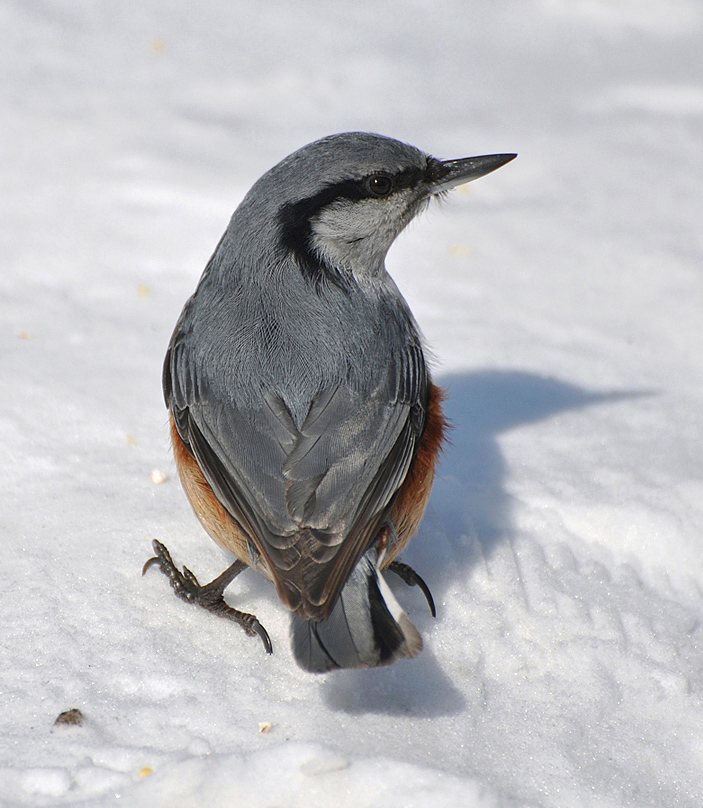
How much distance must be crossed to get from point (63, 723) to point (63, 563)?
2.72 feet

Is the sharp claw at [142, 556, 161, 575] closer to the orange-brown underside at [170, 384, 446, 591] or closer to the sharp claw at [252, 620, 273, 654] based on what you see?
→ the orange-brown underside at [170, 384, 446, 591]

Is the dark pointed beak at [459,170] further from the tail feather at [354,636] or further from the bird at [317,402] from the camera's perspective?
the tail feather at [354,636]

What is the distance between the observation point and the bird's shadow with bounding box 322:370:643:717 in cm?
302

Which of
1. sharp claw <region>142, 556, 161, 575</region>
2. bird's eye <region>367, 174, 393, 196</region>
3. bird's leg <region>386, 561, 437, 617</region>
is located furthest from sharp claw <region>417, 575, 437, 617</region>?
bird's eye <region>367, 174, 393, 196</region>

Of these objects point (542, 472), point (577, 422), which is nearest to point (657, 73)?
point (577, 422)

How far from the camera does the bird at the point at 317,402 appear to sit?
2768 mm

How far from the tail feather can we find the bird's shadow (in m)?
0.35

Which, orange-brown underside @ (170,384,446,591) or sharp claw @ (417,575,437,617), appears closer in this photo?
orange-brown underside @ (170,384,446,591)

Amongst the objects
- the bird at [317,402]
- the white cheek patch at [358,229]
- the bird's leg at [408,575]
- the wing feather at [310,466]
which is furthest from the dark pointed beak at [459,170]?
the bird's leg at [408,575]

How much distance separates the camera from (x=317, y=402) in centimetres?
310

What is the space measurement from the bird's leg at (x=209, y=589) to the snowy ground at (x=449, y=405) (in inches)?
2.1

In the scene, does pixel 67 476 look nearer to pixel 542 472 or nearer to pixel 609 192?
pixel 542 472

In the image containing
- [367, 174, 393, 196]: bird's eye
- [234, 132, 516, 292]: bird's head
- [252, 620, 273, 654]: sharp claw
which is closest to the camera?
[252, 620, 273, 654]: sharp claw

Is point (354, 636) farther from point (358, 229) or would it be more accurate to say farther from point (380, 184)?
point (380, 184)
